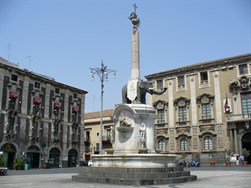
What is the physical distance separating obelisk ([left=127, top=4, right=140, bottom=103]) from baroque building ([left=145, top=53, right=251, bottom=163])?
78.4ft

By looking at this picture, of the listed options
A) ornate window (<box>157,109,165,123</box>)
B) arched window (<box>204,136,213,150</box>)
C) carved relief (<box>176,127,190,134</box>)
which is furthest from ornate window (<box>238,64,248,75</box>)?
ornate window (<box>157,109,165,123</box>)

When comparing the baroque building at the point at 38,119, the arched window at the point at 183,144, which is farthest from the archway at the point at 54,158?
the arched window at the point at 183,144

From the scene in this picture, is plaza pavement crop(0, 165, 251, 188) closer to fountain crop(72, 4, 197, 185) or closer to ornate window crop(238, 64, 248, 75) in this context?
fountain crop(72, 4, 197, 185)

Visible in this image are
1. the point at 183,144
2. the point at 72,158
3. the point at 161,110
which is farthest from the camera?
the point at 72,158

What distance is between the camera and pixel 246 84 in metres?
39.7

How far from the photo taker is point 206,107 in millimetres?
42969

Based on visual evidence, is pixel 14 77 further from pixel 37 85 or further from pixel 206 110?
pixel 206 110

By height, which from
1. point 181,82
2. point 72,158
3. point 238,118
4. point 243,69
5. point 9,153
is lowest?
point 72,158

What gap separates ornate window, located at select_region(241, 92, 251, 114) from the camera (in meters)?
39.5

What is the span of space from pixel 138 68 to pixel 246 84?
25.7 m

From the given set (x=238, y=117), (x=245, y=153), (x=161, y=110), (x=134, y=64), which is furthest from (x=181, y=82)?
(x=134, y=64)

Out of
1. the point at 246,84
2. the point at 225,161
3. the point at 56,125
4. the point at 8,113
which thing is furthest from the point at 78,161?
the point at 246,84

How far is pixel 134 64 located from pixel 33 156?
28123 millimetres

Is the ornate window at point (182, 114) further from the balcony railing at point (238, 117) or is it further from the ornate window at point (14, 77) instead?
the ornate window at point (14, 77)
